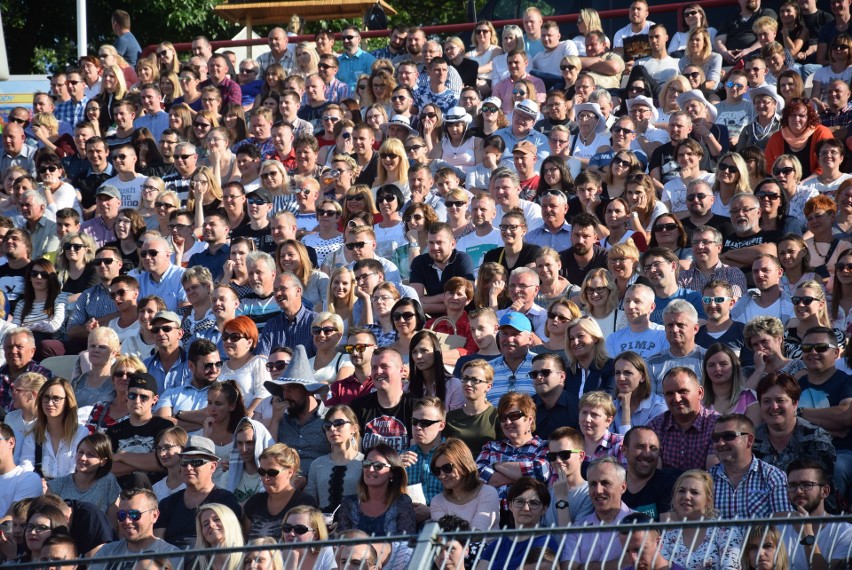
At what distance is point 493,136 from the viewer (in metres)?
13.7

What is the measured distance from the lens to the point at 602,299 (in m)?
10.3

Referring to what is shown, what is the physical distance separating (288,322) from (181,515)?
7.67 ft

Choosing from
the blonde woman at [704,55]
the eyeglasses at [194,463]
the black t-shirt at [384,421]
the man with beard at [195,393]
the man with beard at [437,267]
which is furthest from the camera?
the blonde woman at [704,55]

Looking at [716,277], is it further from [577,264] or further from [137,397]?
[137,397]

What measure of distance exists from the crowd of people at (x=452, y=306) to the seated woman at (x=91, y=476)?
0.05 ft

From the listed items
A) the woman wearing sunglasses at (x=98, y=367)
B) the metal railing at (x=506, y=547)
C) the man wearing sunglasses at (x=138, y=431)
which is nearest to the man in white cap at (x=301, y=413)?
the man wearing sunglasses at (x=138, y=431)

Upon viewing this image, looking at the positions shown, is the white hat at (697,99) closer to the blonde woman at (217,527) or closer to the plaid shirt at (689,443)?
the plaid shirt at (689,443)

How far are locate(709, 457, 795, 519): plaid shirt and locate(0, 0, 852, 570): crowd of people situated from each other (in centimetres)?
1

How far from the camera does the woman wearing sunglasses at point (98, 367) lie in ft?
34.7

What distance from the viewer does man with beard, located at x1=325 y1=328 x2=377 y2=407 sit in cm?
973

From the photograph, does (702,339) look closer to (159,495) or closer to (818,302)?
(818,302)

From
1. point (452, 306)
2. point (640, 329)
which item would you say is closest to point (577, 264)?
point (452, 306)

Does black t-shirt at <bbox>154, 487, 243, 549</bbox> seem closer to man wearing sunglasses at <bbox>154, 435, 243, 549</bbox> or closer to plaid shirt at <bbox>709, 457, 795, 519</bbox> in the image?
man wearing sunglasses at <bbox>154, 435, 243, 549</bbox>

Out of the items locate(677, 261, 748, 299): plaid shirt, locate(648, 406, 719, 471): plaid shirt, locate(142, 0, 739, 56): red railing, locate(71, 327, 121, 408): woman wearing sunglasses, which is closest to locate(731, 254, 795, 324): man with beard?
locate(677, 261, 748, 299): plaid shirt
